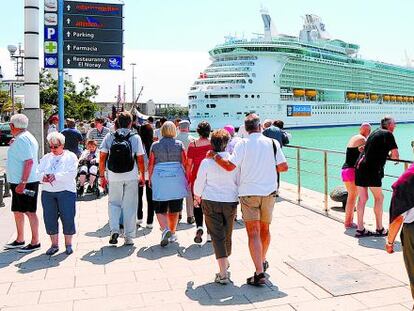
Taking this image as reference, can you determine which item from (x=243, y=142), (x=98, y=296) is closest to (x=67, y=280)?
(x=98, y=296)

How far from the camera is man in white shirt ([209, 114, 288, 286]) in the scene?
4328 mm

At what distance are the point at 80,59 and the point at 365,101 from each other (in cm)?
8130

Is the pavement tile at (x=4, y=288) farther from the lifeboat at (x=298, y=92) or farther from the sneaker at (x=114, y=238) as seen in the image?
the lifeboat at (x=298, y=92)

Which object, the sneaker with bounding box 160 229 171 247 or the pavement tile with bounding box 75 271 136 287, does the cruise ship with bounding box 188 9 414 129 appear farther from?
the pavement tile with bounding box 75 271 136 287

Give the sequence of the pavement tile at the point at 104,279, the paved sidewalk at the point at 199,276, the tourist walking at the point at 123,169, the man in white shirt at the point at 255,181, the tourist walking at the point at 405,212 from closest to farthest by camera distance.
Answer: the tourist walking at the point at 405,212
the paved sidewalk at the point at 199,276
the man in white shirt at the point at 255,181
the pavement tile at the point at 104,279
the tourist walking at the point at 123,169

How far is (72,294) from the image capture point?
4152mm

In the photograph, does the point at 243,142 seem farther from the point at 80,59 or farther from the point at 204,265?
the point at 80,59

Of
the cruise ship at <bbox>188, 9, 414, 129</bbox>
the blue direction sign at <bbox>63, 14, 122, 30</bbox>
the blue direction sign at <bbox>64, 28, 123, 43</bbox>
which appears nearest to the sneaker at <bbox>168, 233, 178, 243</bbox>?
the blue direction sign at <bbox>64, 28, 123, 43</bbox>

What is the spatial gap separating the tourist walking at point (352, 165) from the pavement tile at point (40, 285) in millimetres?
3849

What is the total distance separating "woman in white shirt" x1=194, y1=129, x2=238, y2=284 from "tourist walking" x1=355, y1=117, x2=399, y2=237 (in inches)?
86.7

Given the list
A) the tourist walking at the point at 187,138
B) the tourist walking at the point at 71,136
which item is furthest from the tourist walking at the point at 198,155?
the tourist walking at the point at 71,136

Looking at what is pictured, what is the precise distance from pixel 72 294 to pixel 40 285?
1.45 feet

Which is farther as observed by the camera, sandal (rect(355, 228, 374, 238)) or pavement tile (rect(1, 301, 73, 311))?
sandal (rect(355, 228, 374, 238))

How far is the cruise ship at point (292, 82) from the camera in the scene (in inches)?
2498
